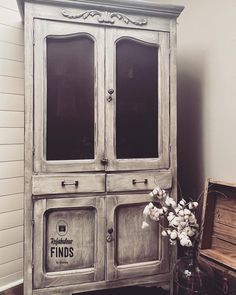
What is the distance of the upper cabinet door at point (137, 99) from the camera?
1.67 meters

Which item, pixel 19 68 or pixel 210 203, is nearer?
pixel 210 203

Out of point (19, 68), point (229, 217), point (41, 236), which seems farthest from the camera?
point (19, 68)

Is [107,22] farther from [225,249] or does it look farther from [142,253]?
[225,249]

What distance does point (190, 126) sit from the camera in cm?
215

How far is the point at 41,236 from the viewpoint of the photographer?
→ 159 centimetres

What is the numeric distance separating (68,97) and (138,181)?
599mm

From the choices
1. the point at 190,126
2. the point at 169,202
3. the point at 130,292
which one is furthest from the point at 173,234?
the point at 190,126

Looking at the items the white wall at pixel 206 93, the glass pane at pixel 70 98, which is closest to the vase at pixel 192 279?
the white wall at pixel 206 93

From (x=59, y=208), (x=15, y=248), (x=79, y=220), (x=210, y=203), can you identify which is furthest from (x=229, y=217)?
(x=15, y=248)

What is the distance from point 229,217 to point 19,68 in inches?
65.1

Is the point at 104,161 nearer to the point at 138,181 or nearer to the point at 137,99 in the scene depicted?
the point at 138,181

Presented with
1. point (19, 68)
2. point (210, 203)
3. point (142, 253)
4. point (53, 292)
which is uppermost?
point (19, 68)

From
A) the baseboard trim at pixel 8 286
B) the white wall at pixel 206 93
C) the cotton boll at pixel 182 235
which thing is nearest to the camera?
the cotton boll at pixel 182 235

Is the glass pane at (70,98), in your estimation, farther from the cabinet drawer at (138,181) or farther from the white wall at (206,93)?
the white wall at (206,93)
